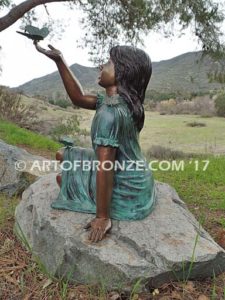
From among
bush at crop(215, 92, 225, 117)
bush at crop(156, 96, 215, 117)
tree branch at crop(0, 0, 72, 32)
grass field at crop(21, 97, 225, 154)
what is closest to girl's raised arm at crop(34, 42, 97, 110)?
tree branch at crop(0, 0, 72, 32)

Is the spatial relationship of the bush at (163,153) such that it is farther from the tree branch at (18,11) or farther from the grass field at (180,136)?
the tree branch at (18,11)

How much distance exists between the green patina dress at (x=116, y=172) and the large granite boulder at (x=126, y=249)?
0.08m

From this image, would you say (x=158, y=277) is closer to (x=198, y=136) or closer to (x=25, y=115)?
(x=198, y=136)

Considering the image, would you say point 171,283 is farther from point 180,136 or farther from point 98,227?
point 180,136

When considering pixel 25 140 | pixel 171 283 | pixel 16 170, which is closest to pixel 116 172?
pixel 171 283

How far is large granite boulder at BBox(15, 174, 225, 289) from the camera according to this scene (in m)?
2.20

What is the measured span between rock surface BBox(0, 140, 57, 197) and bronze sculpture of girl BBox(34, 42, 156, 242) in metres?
1.30

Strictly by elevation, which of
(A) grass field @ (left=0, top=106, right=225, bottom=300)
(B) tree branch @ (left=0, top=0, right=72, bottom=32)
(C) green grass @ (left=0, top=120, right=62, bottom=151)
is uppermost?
(B) tree branch @ (left=0, top=0, right=72, bottom=32)

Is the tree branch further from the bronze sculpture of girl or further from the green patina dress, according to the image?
the green patina dress

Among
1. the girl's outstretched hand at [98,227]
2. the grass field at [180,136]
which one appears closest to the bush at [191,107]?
the grass field at [180,136]

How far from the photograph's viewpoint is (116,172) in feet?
8.20

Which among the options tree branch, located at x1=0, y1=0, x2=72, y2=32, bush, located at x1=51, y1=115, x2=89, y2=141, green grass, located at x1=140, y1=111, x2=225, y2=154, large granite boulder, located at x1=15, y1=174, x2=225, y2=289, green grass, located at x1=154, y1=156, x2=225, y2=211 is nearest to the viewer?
large granite boulder, located at x1=15, y1=174, x2=225, y2=289

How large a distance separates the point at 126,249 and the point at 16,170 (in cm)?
211

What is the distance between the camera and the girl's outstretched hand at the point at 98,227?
7.52 ft
